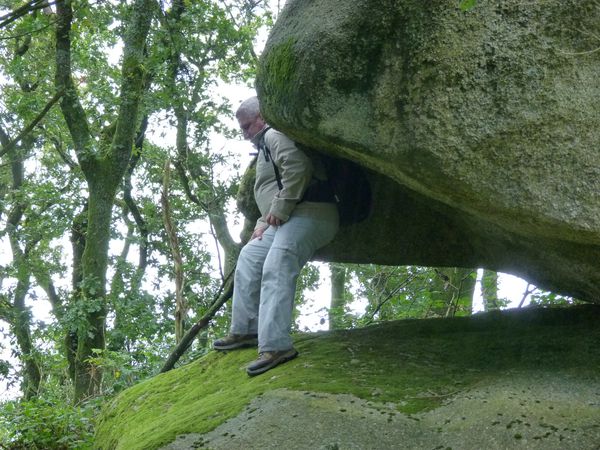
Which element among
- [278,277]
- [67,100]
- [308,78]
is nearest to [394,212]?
[278,277]

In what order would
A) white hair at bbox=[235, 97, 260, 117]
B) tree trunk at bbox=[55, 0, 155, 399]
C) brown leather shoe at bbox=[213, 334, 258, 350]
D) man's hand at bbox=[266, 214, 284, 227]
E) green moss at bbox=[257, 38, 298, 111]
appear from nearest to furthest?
1. green moss at bbox=[257, 38, 298, 111]
2. man's hand at bbox=[266, 214, 284, 227]
3. white hair at bbox=[235, 97, 260, 117]
4. brown leather shoe at bbox=[213, 334, 258, 350]
5. tree trunk at bbox=[55, 0, 155, 399]

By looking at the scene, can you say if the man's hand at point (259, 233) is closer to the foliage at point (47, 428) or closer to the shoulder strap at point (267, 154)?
the shoulder strap at point (267, 154)

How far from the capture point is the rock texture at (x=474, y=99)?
3.92m

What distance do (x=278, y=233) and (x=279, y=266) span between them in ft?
0.86

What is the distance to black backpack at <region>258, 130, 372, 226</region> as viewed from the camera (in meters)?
5.38

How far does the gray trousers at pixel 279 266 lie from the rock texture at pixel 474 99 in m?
1.07

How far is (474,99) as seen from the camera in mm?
3918

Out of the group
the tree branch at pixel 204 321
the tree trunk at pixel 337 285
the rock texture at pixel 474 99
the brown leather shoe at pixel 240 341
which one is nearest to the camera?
the rock texture at pixel 474 99

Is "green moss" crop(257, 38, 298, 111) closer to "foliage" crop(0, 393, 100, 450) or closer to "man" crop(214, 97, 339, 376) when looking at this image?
"man" crop(214, 97, 339, 376)

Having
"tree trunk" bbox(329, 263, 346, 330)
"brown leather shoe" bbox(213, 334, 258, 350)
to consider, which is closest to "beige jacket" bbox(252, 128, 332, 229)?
"brown leather shoe" bbox(213, 334, 258, 350)

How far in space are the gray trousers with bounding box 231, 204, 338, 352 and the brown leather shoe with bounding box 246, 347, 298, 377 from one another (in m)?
0.04

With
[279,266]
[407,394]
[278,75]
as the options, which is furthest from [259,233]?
[407,394]

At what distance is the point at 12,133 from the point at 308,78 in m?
15.8

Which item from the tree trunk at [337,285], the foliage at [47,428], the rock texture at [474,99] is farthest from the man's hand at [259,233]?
the tree trunk at [337,285]
